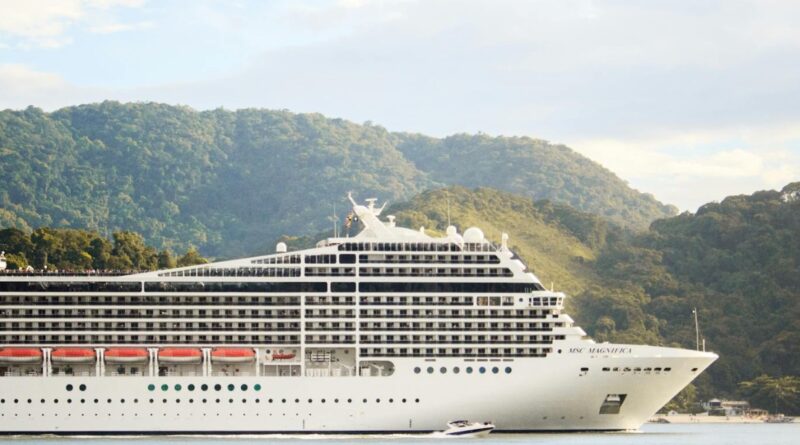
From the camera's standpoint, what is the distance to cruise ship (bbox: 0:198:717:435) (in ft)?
186

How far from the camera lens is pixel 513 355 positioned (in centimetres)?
5803

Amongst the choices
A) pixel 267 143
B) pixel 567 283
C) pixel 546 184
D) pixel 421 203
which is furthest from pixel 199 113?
pixel 567 283

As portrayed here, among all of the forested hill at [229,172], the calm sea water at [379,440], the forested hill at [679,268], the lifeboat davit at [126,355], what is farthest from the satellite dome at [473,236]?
the forested hill at [229,172]

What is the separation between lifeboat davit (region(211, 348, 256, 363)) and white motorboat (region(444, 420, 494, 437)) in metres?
7.78

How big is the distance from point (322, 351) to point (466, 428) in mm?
6178

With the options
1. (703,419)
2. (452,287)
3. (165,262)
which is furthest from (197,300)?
(703,419)

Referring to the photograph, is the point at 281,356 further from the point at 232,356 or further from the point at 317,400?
the point at 317,400

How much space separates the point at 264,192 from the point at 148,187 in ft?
43.6

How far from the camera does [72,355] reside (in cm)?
5762

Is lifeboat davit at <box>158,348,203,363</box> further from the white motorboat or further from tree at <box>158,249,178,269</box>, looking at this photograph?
tree at <box>158,249,178,269</box>

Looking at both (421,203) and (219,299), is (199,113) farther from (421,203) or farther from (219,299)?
(219,299)

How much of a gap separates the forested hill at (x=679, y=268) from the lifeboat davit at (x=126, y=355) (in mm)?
54567

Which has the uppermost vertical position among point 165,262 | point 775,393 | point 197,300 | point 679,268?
point 165,262

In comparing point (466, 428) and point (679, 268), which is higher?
point (679, 268)
